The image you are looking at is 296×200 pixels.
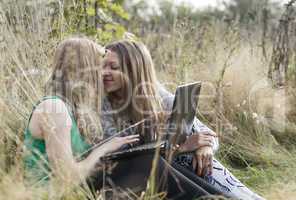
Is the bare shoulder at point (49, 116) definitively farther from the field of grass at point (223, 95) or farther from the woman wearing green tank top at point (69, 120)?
the field of grass at point (223, 95)

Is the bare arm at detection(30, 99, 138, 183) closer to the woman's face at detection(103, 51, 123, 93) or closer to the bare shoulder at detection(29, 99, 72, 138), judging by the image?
the bare shoulder at detection(29, 99, 72, 138)

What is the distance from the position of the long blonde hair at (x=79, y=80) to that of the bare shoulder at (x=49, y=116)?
126 mm

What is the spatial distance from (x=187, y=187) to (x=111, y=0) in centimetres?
246

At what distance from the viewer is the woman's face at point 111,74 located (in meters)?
3.17

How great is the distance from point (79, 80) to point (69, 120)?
25 cm

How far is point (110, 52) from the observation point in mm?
3223

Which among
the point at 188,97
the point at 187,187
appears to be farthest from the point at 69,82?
the point at 187,187

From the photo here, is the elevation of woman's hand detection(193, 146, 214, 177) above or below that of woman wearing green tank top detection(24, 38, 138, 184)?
below

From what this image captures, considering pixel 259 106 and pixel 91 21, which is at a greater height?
pixel 91 21

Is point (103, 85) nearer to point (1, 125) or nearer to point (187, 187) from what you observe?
point (1, 125)

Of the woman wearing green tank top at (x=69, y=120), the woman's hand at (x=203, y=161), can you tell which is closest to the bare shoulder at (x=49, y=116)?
the woman wearing green tank top at (x=69, y=120)

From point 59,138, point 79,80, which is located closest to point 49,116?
point 59,138

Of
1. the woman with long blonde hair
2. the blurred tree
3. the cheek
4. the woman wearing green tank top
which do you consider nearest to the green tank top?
the woman wearing green tank top

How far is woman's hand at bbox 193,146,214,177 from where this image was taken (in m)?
2.93
